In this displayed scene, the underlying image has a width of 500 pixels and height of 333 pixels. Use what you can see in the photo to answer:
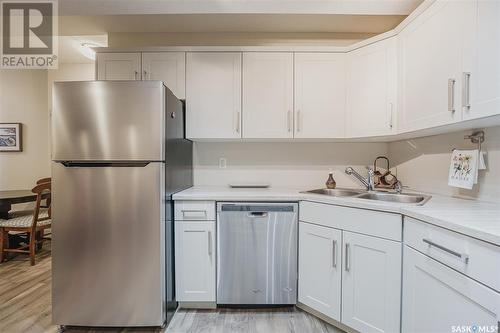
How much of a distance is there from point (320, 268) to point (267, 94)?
1479mm

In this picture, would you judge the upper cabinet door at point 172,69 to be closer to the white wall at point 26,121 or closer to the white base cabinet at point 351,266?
the white base cabinet at point 351,266

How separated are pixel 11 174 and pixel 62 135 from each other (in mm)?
3328

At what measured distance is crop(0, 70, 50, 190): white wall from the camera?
12.6 ft

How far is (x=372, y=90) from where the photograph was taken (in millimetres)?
2055

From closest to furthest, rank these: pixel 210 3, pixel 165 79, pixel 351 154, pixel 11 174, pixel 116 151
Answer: pixel 116 151, pixel 210 3, pixel 165 79, pixel 351 154, pixel 11 174

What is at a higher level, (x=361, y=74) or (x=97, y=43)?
(x=97, y=43)

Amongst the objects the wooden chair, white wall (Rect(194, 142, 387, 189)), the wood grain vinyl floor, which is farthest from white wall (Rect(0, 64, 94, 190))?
white wall (Rect(194, 142, 387, 189))

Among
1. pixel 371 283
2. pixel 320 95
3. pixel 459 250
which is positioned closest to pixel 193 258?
pixel 371 283

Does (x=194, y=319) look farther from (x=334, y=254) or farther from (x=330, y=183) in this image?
(x=330, y=183)

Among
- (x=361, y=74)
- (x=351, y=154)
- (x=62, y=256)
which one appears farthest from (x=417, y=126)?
(x=62, y=256)

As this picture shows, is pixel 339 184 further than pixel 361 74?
Yes

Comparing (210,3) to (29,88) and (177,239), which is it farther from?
(29,88)

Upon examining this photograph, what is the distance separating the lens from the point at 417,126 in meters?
1.71

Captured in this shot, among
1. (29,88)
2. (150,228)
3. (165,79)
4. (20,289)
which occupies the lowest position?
(20,289)
